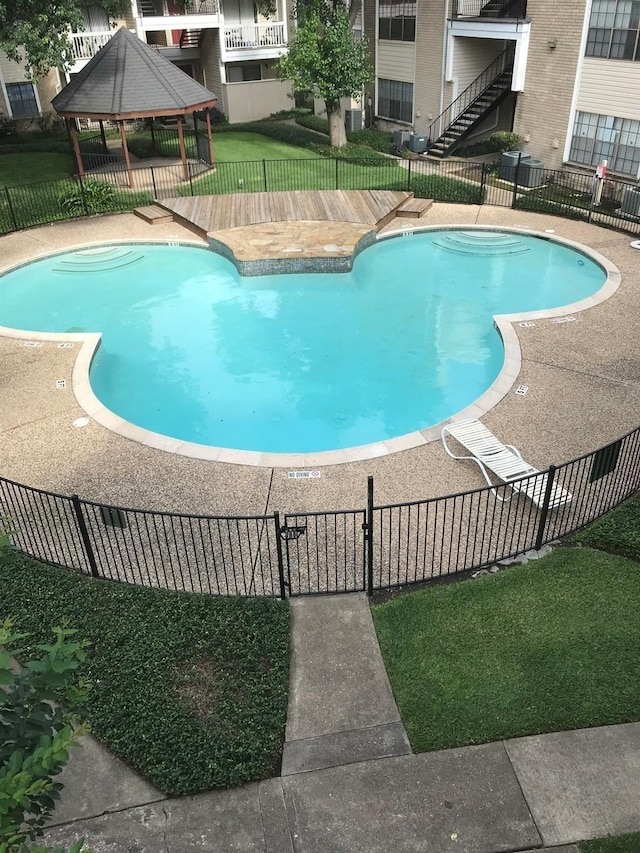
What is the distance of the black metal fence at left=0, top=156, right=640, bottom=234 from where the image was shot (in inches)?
938

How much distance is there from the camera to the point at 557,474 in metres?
10.7

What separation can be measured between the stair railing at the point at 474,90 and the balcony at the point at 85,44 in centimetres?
1760

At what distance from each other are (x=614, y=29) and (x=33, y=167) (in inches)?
927

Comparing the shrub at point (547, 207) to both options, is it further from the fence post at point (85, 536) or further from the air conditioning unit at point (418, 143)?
the fence post at point (85, 536)

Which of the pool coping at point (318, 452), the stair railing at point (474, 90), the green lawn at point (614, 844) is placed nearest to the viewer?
the green lawn at point (614, 844)

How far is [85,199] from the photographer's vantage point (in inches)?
977

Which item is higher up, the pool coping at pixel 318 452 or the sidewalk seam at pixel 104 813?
the pool coping at pixel 318 452

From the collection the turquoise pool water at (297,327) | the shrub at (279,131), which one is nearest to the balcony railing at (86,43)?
the shrub at (279,131)

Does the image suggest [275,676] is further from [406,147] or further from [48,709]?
[406,147]

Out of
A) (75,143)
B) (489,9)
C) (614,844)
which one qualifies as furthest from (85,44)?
(614,844)

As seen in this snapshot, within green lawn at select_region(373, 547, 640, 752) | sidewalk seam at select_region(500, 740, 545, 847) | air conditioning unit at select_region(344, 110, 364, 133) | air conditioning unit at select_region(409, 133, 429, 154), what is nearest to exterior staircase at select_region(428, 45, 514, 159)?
air conditioning unit at select_region(409, 133, 429, 154)

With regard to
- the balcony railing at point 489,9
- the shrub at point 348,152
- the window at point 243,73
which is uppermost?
the balcony railing at point 489,9

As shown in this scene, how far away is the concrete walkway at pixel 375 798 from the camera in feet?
21.0

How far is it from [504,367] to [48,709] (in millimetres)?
11932
